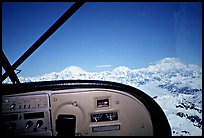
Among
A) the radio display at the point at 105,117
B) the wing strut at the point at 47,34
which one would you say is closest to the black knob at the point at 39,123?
the radio display at the point at 105,117

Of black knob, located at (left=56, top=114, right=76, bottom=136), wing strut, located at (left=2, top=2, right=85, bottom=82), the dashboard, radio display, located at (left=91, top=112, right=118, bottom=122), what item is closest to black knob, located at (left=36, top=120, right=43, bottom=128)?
the dashboard

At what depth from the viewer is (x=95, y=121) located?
3.86ft

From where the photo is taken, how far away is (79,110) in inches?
45.5

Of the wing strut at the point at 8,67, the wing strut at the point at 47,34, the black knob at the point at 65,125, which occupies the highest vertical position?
the wing strut at the point at 47,34

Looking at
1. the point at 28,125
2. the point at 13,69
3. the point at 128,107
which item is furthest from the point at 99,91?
the point at 13,69

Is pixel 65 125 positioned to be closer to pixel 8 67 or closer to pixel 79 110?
pixel 79 110

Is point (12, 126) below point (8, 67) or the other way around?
below

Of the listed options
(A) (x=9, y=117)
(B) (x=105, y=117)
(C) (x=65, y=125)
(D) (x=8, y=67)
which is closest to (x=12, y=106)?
(A) (x=9, y=117)

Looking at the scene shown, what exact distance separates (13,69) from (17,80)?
6.6 inches

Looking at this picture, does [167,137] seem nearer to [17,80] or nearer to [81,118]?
[81,118]

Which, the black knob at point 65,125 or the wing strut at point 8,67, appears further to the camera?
the wing strut at point 8,67

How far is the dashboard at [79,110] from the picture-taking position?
1.09 m

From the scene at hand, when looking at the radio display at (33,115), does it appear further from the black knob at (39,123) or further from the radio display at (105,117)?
the radio display at (105,117)

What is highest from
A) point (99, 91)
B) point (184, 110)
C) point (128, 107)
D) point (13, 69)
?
point (13, 69)
